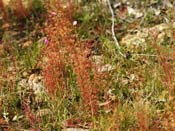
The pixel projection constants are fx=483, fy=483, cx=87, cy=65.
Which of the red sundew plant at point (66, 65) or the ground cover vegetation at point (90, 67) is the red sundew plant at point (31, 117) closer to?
the ground cover vegetation at point (90, 67)

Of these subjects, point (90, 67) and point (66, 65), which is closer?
point (90, 67)

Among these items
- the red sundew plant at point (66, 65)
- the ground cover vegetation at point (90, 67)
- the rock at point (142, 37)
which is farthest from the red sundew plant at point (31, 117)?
the rock at point (142, 37)

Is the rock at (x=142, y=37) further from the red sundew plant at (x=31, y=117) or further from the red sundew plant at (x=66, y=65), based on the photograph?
the red sundew plant at (x=31, y=117)

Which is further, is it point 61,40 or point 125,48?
point 125,48

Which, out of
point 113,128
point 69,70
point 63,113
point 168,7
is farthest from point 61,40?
point 168,7

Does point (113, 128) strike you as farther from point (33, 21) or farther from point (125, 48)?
point (33, 21)

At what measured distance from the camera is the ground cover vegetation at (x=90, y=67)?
160 inches

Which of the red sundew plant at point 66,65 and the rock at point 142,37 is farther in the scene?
the rock at point 142,37

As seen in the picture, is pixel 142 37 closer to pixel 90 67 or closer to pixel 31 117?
pixel 90 67

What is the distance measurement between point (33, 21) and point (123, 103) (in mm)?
2065

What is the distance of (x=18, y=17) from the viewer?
5914mm

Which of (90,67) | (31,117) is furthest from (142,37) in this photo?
(31,117)

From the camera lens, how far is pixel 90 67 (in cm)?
446

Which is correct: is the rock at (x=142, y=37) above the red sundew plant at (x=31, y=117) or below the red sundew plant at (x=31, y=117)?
above
